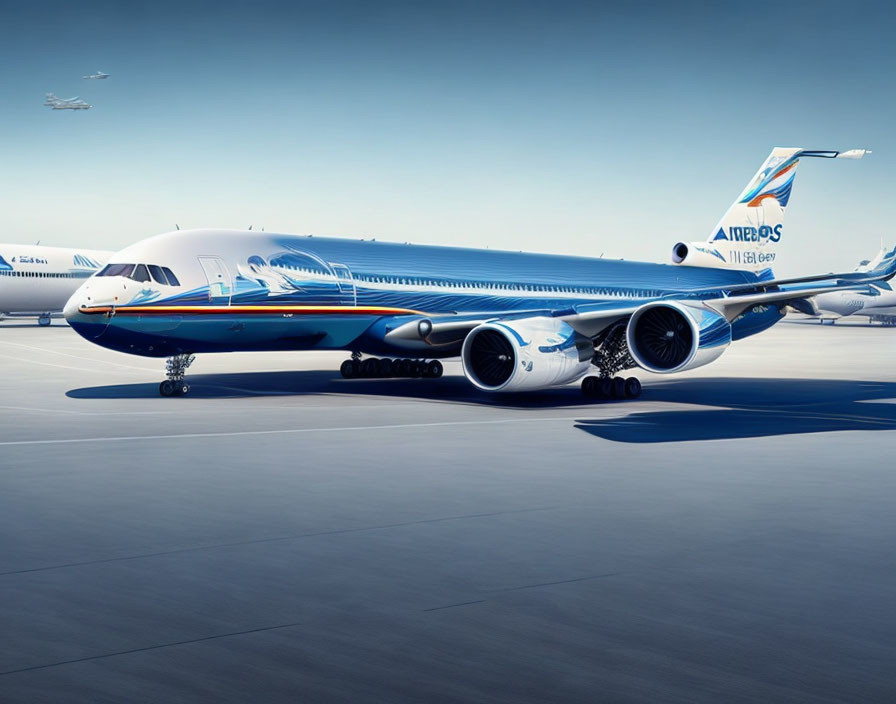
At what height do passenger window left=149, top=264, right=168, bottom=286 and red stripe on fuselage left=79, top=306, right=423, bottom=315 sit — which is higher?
passenger window left=149, top=264, right=168, bottom=286

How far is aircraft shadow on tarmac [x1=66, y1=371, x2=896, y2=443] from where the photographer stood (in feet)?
50.4

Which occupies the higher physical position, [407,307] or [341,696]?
[407,307]

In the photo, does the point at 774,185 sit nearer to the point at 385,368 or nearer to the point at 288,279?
the point at 385,368

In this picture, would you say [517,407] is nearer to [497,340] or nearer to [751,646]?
[497,340]

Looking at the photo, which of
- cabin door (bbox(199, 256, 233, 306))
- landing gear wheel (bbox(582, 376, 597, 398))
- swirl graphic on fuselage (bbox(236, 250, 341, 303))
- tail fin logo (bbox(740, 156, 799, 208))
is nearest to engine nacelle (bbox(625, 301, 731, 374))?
landing gear wheel (bbox(582, 376, 597, 398))

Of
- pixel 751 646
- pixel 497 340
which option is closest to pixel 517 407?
pixel 497 340

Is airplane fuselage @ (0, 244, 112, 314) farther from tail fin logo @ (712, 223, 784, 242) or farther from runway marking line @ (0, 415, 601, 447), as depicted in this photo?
runway marking line @ (0, 415, 601, 447)

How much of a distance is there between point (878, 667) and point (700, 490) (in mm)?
5059

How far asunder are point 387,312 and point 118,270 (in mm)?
5641

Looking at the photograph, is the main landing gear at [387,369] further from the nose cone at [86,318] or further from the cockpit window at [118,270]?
the nose cone at [86,318]

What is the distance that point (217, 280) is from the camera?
65.9ft

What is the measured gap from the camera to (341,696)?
464 cm

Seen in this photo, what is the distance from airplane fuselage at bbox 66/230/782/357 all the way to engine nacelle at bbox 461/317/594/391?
33.6 inches

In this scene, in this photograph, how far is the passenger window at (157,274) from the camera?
64.1 ft
